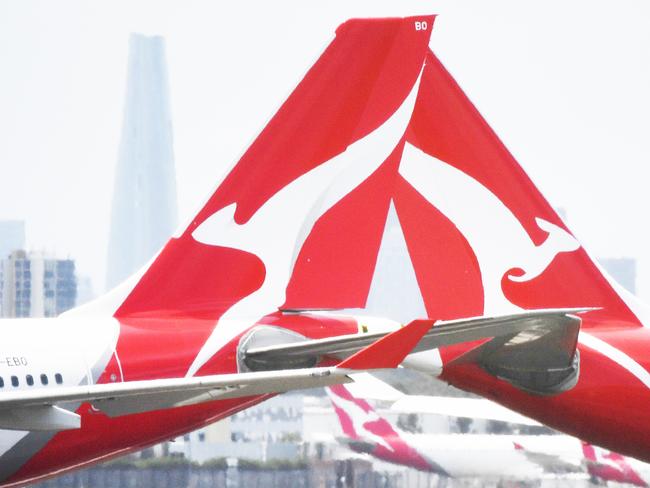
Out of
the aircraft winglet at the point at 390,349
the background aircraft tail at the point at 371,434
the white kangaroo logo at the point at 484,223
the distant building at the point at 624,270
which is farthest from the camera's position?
the distant building at the point at 624,270

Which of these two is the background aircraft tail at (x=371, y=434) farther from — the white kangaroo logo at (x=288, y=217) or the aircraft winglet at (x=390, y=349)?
the aircraft winglet at (x=390, y=349)

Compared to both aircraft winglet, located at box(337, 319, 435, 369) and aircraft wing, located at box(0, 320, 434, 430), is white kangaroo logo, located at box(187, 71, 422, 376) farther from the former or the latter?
aircraft winglet, located at box(337, 319, 435, 369)

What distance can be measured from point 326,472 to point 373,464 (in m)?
1.65

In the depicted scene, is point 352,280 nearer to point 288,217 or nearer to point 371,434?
point 288,217

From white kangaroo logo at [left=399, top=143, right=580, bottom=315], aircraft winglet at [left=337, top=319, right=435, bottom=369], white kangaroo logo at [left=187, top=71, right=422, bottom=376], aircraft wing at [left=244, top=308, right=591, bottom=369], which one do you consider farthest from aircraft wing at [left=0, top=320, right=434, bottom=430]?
white kangaroo logo at [left=399, top=143, right=580, bottom=315]

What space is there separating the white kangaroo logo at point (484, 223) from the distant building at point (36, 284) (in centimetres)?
7223

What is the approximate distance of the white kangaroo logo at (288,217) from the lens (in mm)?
21641

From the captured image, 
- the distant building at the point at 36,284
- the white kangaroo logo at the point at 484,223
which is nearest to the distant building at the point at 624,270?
the distant building at the point at 36,284

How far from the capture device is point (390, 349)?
52.1 ft

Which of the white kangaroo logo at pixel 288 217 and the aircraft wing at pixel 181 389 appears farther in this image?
the white kangaroo logo at pixel 288 217

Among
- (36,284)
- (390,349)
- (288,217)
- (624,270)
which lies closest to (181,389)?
(390,349)

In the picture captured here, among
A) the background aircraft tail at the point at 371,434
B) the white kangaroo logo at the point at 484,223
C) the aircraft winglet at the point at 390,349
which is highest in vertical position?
the white kangaroo logo at the point at 484,223

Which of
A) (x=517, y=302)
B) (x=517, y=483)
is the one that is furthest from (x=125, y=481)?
(x=517, y=302)

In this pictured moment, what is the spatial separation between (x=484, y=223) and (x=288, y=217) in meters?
2.85
